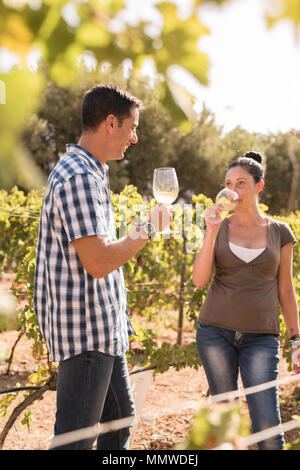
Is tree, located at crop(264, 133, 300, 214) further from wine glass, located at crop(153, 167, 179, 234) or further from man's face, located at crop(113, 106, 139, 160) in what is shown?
man's face, located at crop(113, 106, 139, 160)

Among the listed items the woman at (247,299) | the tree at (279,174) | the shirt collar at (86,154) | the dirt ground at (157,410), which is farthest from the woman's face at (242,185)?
the tree at (279,174)

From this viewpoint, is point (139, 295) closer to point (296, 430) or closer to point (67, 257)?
point (296, 430)

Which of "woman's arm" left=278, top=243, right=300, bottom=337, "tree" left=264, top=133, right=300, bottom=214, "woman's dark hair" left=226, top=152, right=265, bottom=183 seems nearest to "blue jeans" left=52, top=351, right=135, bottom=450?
"woman's arm" left=278, top=243, right=300, bottom=337

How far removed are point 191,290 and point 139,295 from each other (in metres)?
0.94

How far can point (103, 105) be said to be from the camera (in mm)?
1897

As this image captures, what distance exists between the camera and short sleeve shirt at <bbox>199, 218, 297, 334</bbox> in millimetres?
2359

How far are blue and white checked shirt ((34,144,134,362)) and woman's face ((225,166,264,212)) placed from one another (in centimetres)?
90

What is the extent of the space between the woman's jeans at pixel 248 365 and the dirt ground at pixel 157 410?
2.87ft

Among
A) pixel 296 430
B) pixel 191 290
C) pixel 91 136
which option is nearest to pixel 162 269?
pixel 191 290

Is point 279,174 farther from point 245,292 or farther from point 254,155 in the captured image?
point 245,292

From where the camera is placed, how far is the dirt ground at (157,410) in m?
3.74

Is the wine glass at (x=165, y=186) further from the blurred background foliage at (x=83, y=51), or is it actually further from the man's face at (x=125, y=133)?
the blurred background foliage at (x=83, y=51)

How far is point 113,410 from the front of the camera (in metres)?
2.15

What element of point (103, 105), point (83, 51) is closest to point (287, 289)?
point (103, 105)
